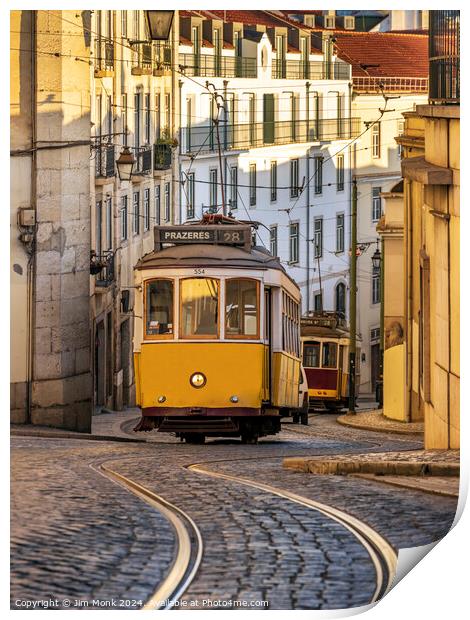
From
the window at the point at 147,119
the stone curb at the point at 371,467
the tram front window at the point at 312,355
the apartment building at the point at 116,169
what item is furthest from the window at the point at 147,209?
the tram front window at the point at 312,355

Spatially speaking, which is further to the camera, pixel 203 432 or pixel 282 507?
pixel 203 432

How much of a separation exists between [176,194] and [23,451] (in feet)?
12.5

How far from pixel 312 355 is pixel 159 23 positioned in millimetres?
15270

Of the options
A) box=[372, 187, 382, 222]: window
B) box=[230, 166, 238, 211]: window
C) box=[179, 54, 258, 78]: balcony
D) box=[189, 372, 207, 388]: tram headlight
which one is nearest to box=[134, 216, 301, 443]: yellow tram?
box=[189, 372, 207, 388]: tram headlight

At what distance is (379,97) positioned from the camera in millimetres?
14070

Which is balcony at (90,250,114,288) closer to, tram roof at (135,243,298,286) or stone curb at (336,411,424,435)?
tram roof at (135,243,298,286)

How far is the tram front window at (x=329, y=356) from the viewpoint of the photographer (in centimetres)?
2650

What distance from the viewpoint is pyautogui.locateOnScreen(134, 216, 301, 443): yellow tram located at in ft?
56.0

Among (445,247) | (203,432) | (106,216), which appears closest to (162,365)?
(203,432)

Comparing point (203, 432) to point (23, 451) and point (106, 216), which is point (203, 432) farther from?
point (23, 451)

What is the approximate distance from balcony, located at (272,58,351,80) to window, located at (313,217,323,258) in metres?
2.77

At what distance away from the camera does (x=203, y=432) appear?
17.3 meters

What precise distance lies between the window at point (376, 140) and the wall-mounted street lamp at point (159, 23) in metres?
1.95

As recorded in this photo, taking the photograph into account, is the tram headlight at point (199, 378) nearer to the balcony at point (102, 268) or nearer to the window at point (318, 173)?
the balcony at point (102, 268)
